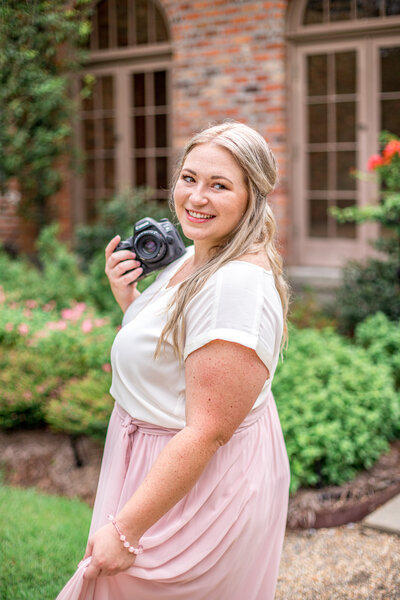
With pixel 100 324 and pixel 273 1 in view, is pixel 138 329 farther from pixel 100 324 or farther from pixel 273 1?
pixel 273 1

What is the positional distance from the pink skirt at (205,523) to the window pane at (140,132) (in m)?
6.78

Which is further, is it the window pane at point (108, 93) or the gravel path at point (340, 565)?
the window pane at point (108, 93)

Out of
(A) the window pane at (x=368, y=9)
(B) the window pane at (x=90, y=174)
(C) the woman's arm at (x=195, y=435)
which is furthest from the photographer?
(B) the window pane at (x=90, y=174)

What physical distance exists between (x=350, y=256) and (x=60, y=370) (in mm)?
Answer: 3823

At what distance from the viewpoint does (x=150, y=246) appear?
6.49 feet

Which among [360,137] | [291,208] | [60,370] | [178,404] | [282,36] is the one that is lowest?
[60,370]

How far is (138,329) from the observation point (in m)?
1.66

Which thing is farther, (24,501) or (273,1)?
(273,1)

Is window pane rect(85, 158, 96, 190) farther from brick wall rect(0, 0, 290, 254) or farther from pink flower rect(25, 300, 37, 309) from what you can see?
A: pink flower rect(25, 300, 37, 309)

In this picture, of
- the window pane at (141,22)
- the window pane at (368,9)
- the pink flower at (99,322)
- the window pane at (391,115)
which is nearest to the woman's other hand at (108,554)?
the pink flower at (99,322)

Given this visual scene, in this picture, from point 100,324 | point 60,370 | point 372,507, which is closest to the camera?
point 372,507

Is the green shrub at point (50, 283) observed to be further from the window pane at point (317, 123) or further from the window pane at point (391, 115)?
the window pane at point (391, 115)

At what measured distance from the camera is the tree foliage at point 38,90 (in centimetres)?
747

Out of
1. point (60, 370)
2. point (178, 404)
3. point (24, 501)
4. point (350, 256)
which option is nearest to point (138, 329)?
point (178, 404)
